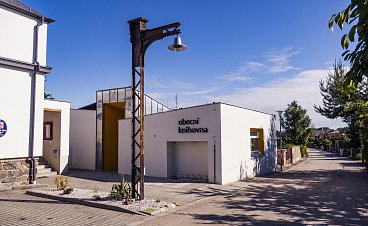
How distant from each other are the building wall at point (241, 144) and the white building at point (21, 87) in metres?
8.23

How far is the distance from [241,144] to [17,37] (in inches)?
460

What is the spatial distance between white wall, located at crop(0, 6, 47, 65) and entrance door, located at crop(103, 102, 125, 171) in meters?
7.55

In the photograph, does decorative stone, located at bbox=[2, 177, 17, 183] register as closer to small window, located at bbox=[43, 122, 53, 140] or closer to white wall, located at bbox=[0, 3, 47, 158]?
white wall, located at bbox=[0, 3, 47, 158]

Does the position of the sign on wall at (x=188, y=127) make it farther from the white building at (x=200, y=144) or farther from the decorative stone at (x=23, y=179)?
the decorative stone at (x=23, y=179)

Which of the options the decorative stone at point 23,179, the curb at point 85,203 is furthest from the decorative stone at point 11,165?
the curb at point 85,203

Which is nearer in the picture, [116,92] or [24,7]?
[24,7]

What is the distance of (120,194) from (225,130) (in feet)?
21.5

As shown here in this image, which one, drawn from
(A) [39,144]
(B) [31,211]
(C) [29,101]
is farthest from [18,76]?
(B) [31,211]

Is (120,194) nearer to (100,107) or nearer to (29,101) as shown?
(29,101)

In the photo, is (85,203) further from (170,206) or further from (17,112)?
(17,112)

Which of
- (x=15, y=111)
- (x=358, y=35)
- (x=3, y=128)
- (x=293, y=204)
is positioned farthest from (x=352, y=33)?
(x=15, y=111)

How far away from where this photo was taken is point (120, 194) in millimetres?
Result: 9977

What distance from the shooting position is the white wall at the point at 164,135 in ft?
47.4

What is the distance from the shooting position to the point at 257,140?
783 inches
